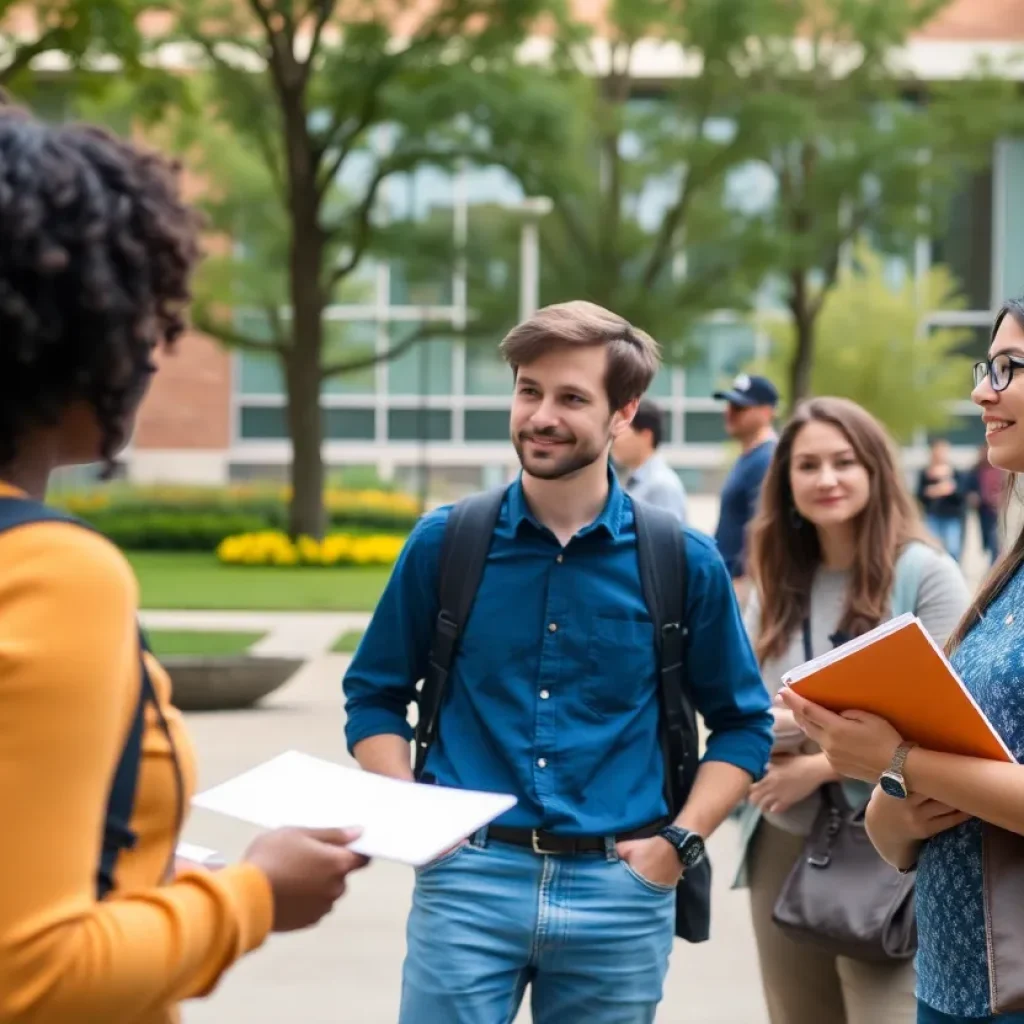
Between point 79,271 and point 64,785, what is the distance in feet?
1.63

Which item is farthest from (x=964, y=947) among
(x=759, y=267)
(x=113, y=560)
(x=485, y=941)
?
(x=759, y=267)

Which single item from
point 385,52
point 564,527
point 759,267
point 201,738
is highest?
point 385,52

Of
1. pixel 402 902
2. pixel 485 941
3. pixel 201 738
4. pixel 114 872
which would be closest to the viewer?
pixel 114 872

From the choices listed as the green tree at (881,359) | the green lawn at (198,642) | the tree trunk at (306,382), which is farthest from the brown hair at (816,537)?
the green tree at (881,359)

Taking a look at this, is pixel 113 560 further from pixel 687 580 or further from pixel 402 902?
pixel 402 902

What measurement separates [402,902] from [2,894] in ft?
18.6

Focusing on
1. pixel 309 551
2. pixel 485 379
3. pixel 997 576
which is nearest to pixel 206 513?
pixel 309 551

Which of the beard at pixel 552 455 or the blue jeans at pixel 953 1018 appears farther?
the beard at pixel 552 455

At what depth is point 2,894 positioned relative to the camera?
4.74 feet

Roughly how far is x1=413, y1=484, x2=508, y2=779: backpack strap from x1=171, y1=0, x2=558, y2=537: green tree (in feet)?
68.3

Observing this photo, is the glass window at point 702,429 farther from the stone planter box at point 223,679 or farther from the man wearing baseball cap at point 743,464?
the man wearing baseball cap at point 743,464

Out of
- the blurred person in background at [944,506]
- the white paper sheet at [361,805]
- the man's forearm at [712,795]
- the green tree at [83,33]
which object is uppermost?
the green tree at [83,33]

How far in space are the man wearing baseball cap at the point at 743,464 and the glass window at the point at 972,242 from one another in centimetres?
4066

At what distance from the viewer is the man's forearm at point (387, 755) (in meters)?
3.32
